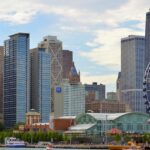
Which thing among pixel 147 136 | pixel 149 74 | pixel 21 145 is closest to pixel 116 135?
pixel 147 136

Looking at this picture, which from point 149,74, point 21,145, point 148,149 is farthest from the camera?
point 21,145

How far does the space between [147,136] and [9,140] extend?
4477 cm

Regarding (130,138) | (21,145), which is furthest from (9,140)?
(130,138)

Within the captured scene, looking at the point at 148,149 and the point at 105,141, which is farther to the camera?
the point at 105,141

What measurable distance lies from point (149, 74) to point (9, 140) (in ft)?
252

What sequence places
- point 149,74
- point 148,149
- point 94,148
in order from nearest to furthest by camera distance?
point 148,149 → point 149,74 → point 94,148

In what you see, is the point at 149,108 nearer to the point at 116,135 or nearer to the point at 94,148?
the point at 94,148

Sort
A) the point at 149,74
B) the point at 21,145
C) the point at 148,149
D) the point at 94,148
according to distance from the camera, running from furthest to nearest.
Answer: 1. the point at 21,145
2. the point at 94,148
3. the point at 149,74
4. the point at 148,149

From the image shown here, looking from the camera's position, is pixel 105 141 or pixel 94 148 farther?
pixel 105 141

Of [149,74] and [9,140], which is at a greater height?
[149,74]

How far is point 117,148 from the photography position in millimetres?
124062

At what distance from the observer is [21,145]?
190 metres

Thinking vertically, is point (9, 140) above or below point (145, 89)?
below

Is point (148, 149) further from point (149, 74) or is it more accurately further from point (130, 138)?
point (130, 138)
